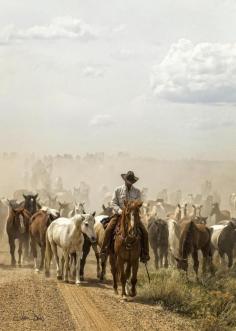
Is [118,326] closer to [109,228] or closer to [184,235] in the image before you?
[109,228]

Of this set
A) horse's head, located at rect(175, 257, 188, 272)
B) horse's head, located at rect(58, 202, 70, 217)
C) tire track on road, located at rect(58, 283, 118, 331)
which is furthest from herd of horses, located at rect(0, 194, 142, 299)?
horse's head, located at rect(58, 202, 70, 217)

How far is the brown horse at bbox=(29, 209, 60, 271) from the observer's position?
19.2 m

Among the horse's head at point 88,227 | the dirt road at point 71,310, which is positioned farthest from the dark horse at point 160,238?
the dirt road at point 71,310

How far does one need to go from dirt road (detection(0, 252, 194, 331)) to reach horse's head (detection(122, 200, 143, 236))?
1.61 meters

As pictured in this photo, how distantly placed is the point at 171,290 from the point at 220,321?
184 cm

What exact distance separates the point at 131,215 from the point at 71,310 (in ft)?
7.98

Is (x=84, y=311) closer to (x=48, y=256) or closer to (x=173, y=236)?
(x=48, y=256)

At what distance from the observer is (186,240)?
1945 cm

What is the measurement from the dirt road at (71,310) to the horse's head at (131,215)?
161cm

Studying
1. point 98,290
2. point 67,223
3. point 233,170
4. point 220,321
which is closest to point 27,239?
point 67,223

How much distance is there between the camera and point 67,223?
54.1ft

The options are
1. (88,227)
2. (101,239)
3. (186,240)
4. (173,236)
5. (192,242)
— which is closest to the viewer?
(88,227)

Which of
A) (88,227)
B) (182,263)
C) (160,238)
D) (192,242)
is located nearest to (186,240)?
(192,242)

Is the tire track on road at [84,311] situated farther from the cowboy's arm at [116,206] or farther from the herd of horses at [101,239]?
the cowboy's arm at [116,206]
